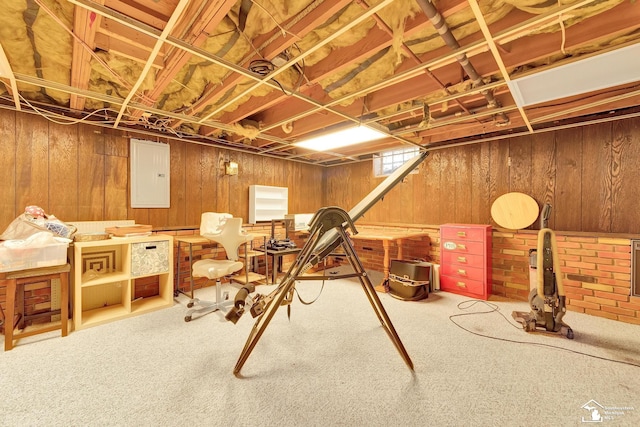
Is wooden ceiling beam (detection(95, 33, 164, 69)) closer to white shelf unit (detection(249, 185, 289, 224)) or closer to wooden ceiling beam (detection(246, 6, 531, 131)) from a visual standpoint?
wooden ceiling beam (detection(246, 6, 531, 131))

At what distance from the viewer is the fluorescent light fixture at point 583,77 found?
5.84 ft

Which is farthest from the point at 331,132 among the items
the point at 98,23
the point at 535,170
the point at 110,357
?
the point at 110,357

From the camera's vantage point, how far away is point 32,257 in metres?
2.33

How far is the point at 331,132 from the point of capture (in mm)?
3332

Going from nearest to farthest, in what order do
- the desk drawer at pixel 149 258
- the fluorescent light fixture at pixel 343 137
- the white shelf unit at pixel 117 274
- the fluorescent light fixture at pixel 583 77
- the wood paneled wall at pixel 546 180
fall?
the fluorescent light fixture at pixel 583 77, the white shelf unit at pixel 117 274, the desk drawer at pixel 149 258, the wood paneled wall at pixel 546 180, the fluorescent light fixture at pixel 343 137

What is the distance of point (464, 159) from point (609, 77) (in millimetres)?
2202

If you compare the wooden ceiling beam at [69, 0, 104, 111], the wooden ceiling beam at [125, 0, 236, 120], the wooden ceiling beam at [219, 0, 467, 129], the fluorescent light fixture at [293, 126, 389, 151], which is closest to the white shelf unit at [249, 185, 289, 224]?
the fluorescent light fixture at [293, 126, 389, 151]

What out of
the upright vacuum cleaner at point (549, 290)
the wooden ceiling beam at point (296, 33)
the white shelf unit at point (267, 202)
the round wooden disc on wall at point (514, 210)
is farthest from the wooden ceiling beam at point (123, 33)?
the round wooden disc on wall at point (514, 210)

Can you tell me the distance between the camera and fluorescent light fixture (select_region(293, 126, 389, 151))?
3271 mm

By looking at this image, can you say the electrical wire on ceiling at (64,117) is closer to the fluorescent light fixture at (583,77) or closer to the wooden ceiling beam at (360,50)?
the wooden ceiling beam at (360,50)

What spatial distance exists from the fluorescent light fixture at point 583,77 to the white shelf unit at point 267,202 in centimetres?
377

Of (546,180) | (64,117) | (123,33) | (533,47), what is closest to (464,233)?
(546,180)

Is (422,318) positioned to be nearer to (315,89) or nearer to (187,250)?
(315,89)

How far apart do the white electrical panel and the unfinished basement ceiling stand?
0.58 metres
